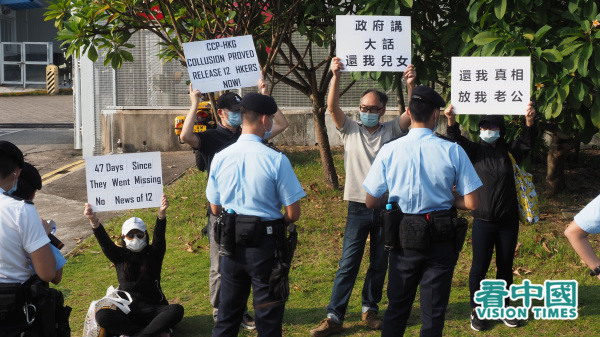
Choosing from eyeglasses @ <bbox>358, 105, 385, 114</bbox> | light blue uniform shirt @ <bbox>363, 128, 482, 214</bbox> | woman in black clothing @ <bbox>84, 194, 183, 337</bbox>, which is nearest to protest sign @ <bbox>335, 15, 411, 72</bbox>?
eyeglasses @ <bbox>358, 105, 385, 114</bbox>

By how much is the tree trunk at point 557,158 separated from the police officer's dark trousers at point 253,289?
19.7ft

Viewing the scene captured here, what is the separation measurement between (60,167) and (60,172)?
563 mm

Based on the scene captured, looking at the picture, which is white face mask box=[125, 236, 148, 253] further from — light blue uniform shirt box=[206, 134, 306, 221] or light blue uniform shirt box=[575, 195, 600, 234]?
light blue uniform shirt box=[575, 195, 600, 234]

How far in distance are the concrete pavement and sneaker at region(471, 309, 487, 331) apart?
16.0 ft

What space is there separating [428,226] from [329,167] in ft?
18.9

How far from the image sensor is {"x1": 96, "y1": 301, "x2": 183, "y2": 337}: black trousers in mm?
5805

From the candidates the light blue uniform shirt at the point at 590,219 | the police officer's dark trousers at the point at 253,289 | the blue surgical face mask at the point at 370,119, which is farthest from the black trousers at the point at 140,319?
the light blue uniform shirt at the point at 590,219

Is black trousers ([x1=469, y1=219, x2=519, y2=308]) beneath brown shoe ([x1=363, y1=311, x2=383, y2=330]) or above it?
above

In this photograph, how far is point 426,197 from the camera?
4.85 m

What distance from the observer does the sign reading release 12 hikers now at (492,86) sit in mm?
5848

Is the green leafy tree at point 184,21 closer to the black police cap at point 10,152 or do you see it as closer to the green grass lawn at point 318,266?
the green grass lawn at point 318,266

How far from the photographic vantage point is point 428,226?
15.8 feet

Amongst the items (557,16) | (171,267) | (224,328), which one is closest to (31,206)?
(224,328)

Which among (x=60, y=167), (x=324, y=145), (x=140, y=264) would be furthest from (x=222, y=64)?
(x=60, y=167)
